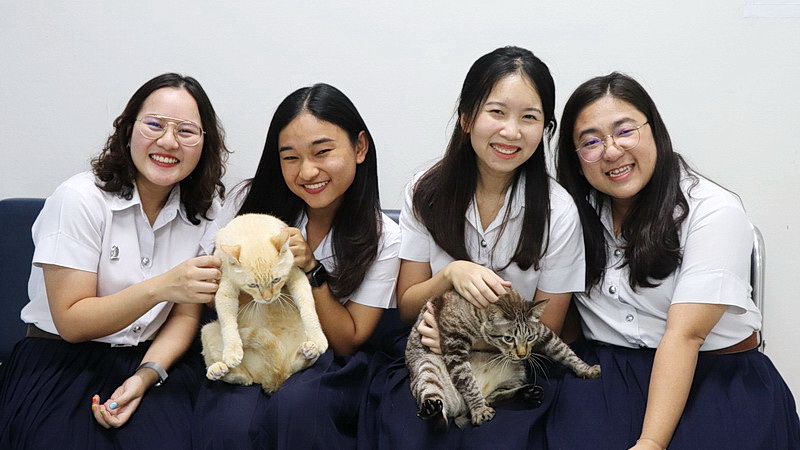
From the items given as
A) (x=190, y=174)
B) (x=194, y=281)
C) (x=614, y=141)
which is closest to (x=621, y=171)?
(x=614, y=141)

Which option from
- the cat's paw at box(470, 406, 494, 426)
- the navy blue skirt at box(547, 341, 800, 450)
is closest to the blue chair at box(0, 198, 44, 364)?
the cat's paw at box(470, 406, 494, 426)

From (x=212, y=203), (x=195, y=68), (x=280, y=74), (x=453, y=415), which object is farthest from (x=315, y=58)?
(x=453, y=415)

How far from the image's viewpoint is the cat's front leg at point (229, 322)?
1.80m

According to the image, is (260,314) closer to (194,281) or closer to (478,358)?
(194,281)

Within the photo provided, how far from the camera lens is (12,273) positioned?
248cm

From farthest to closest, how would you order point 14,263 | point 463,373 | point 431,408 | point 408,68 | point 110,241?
point 408,68 → point 14,263 → point 110,241 → point 463,373 → point 431,408

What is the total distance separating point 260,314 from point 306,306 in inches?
6.4

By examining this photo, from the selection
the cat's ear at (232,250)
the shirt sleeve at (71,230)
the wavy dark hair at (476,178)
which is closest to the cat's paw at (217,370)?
the cat's ear at (232,250)

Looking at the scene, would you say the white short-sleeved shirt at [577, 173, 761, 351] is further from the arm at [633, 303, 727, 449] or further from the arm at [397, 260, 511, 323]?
the arm at [397, 260, 511, 323]

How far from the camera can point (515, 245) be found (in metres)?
2.06

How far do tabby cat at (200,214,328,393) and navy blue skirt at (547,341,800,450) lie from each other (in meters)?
0.73

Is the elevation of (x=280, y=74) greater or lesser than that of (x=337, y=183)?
greater

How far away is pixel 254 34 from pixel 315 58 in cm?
27

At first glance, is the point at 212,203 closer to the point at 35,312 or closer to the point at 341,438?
the point at 35,312
